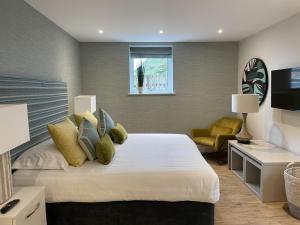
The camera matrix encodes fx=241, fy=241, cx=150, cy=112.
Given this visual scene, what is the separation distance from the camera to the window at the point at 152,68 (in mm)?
5012

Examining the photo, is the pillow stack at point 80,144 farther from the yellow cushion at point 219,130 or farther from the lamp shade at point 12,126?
the yellow cushion at point 219,130

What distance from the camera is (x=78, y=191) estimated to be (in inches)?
82.7

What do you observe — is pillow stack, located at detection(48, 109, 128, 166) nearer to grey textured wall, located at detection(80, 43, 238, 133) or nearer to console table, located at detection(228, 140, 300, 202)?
console table, located at detection(228, 140, 300, 202)

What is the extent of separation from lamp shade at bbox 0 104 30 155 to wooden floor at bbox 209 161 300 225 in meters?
2.05

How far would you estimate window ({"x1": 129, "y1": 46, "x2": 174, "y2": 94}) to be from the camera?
5012mm

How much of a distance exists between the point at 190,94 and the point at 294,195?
9.42 ft

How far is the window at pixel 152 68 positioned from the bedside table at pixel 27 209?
11.2 feet

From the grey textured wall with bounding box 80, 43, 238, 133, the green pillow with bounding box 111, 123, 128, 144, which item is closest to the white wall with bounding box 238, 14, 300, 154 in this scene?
the grey textured wall with bounding box 80, 43, 238, 133

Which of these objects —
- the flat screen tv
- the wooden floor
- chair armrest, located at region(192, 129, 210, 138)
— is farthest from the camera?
chair armrest, located at region(192, 129, 210, 138)

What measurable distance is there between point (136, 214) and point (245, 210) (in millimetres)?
1379

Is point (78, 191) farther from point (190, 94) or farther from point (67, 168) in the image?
point (190, 94)

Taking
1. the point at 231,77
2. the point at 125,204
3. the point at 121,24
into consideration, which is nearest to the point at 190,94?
the point at 231,77

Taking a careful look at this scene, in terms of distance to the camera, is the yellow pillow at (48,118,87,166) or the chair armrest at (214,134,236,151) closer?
the yellow pillow at (48,118,87,166)

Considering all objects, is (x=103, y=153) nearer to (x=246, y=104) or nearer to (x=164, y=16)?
(x=164, y=16)
